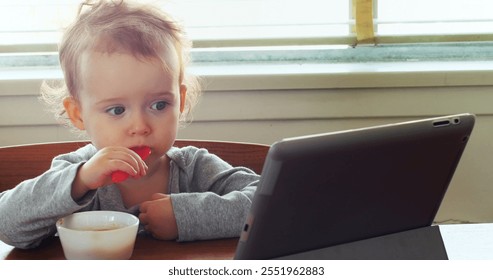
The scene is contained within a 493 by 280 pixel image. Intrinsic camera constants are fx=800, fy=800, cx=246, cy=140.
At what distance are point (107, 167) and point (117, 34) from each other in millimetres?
219

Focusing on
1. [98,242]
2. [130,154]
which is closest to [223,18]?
[130,154]

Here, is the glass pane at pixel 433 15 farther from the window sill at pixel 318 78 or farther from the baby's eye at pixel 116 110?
the baby's eye at pixel 116 110

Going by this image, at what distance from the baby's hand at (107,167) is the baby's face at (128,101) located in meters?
0.10

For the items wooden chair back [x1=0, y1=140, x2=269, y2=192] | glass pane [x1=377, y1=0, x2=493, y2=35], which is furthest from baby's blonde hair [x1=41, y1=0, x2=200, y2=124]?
glass pane [x1=377, y1=0, x2=493, y2=35]

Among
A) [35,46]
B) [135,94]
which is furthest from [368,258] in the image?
→ [35,46]

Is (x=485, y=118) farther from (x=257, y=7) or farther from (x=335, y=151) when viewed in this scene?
(x=335, y=151)

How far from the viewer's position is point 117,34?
1005 millimetres

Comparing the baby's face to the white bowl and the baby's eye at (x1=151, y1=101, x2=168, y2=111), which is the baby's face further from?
the white bowl

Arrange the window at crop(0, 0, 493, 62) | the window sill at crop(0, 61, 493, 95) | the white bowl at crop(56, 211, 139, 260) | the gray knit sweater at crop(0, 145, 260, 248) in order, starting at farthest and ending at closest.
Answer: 1. the window at crop(0, 0, 493, 62)
2. the window sill at crop(0, 61, 493, 95)
3. the gray knit sweater at crop(0, 145, 260, 248)
4. the white bowl at crop(56, 211, 139, 260)

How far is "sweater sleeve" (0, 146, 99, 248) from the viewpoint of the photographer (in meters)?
0.88

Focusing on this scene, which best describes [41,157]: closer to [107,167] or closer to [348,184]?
[107,167]

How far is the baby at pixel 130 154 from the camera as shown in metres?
0.89

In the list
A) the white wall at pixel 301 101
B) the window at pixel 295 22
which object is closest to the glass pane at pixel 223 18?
the window at pixel 295 22
